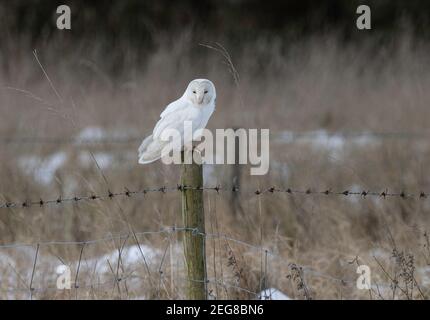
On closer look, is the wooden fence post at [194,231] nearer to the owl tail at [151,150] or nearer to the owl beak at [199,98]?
the owl tail at [151,150]

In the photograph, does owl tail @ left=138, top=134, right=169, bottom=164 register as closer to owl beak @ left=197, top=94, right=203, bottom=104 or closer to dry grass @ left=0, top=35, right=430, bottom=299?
owl beak @ left=197, top=94, right=203, bottom=104

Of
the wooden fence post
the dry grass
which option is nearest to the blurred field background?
the dry grass

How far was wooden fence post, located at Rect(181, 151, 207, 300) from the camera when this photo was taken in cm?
337

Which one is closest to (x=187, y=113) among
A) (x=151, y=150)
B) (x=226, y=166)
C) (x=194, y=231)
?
(x=151, y=150)

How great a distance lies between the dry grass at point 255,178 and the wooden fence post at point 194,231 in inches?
9.8

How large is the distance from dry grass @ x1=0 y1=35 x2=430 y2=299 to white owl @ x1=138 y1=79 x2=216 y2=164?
1.00 ft

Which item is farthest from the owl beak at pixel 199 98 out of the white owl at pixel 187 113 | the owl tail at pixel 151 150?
the owl tail at pixel 151 150

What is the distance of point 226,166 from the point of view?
7.18 meters

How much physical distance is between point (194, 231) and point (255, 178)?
4.09 metres

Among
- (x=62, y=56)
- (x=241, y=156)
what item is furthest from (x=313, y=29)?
(x=241, y=156)

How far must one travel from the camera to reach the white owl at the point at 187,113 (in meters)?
3.49

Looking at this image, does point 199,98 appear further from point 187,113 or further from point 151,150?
point 151,150
